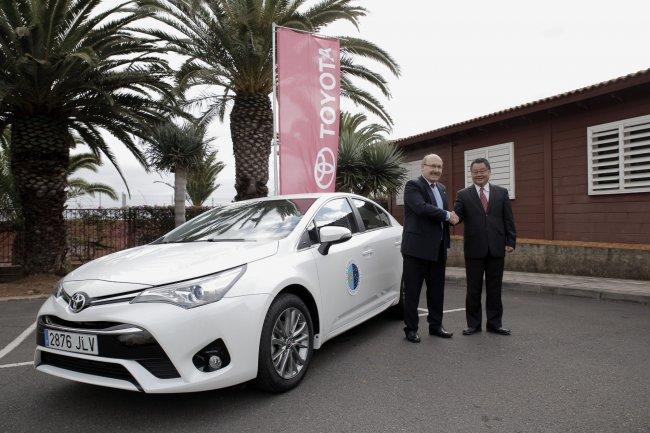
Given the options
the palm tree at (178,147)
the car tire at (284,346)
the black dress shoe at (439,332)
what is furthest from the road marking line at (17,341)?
the palm tree at (178,147)

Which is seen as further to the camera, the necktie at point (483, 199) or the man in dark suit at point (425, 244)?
the necktie at point (483, 199)

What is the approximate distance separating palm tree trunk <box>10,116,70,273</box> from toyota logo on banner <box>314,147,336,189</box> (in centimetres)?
484

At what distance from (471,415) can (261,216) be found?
2.29 m

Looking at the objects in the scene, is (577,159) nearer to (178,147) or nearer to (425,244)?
(425,244)

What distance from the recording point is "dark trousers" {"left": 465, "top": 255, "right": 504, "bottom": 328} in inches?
192

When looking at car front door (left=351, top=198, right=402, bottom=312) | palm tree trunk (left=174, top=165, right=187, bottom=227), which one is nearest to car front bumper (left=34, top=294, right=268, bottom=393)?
car front door (left=351, top=198, right=402, bottom=312)

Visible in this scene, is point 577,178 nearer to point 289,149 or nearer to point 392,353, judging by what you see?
point 289,149

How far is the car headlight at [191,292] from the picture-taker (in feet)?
9.19

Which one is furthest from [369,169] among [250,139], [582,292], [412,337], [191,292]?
[191,292]

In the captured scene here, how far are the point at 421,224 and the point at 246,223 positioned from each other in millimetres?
1726

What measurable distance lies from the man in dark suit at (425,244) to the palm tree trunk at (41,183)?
7172 mm

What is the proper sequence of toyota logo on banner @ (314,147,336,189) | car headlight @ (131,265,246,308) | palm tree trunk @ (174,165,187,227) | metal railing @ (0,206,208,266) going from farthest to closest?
1. palm tree trunk @ (174,165,187,227)
2. metal railing @ (0,206,208,266)
3. toyota logo on banner @ (314,147,336,189)
4. car headlight @ (131,265,246,308)

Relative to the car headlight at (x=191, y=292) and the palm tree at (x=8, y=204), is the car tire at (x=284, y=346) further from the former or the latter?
the palm tree at (x=8, y=204)

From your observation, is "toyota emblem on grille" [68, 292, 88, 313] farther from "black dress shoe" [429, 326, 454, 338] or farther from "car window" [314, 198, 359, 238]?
"black dress shoe" [429, 326, 454, 338]
